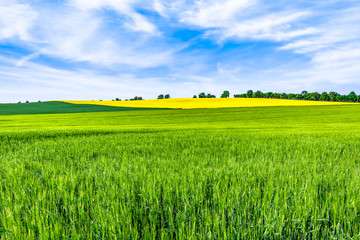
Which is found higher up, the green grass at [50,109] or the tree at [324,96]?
the tree at [324,96]

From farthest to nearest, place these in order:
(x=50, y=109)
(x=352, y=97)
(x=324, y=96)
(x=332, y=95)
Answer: (x=332, y=95) < (x=324, y=96) < (x=352, y=97) < (x=50, y=109)

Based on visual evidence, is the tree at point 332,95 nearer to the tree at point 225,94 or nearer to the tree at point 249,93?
the tree at point 249,93

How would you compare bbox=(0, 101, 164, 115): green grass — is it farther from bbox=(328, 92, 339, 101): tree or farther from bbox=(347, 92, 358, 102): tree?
bbox=(347, 92, 358, 102): tree

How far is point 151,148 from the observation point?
231 inches

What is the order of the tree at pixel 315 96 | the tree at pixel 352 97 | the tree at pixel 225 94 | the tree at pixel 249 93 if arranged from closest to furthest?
the tree at pixel 352 97 → the tree at pixel 315 96 → the tree at pixel 249 93 → the tree at pixel 225 94

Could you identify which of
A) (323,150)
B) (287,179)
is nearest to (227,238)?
(287,179)

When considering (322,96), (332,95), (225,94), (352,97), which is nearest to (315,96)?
(322,96)

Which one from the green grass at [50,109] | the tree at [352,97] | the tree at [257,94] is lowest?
the green grass at [50,109]

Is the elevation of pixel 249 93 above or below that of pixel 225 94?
above

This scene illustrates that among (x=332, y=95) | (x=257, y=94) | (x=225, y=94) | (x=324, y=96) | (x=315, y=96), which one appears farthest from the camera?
(x=225, y=94)

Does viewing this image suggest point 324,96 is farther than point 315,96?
No

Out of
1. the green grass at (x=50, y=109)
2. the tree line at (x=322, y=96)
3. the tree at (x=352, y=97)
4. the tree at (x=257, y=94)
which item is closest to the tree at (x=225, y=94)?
the tree line at (x=322, y=96)

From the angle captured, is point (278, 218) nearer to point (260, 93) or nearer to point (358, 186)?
point (358, 186)

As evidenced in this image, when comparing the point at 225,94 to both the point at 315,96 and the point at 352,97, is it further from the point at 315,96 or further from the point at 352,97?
the point at 352,97
